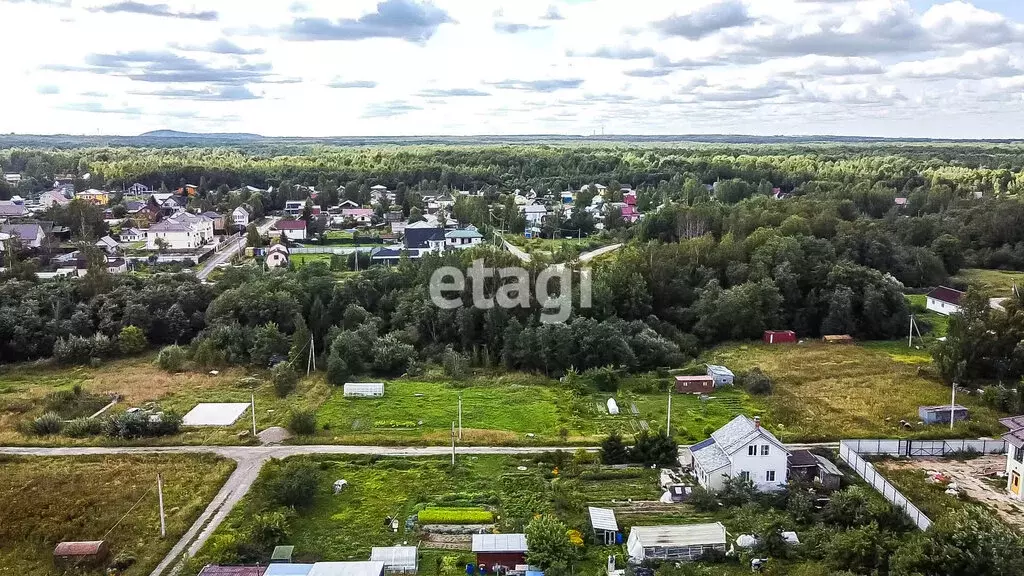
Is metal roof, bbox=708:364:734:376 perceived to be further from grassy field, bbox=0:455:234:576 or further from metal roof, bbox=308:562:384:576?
grassy field, bbox=0:455:234:576

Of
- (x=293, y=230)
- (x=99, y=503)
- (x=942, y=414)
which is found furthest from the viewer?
(x=293, y=230)

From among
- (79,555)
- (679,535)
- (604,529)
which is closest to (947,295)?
(679,535)

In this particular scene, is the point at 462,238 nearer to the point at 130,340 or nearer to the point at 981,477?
the point at 130,340

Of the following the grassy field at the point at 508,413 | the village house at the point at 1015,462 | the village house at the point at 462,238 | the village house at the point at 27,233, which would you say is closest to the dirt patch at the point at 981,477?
the village house at the point at 1015,462

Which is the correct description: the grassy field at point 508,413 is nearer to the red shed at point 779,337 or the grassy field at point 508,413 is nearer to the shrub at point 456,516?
the shrub at point 456,516

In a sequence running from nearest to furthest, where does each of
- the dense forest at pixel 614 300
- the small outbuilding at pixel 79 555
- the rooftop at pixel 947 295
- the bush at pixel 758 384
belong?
1. the small outbuilding at pixel 79 555
2. the bush at pixel 758 384
3. the dense forest at pixel 614 300
4. the rooftop at pixel 947 295

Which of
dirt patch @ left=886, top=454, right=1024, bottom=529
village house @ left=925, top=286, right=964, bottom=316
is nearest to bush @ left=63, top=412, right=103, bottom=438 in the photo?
dirt patch @ left=886, top=454, right=1024, bottom=529
